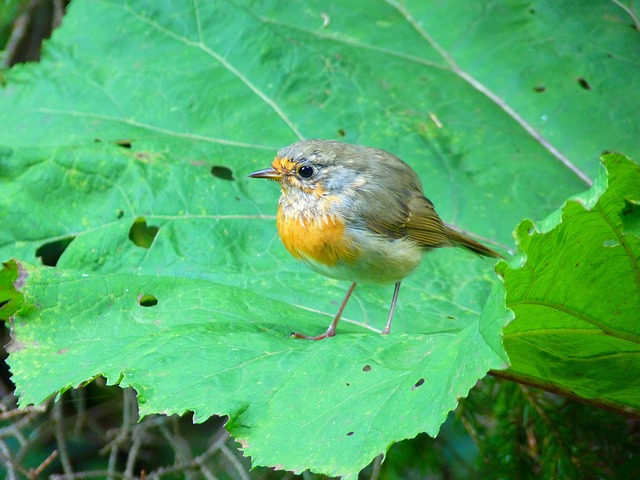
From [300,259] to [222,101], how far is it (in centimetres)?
122

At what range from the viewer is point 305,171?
3.83m

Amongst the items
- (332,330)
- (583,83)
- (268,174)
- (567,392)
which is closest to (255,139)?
(268,174)

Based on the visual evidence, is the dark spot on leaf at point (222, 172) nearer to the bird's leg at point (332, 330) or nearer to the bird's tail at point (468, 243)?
the bird's leg at point (332, 330)

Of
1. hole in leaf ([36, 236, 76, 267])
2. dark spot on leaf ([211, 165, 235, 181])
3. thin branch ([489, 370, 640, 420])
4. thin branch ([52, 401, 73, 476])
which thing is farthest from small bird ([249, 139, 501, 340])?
thin branch ([52, 401, 73, 476])

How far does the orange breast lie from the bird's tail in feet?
1.86

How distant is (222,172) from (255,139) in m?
0.29

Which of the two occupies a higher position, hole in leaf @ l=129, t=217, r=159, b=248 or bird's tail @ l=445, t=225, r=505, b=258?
hole in leaf @ l=129, t=217, r=159, b=248

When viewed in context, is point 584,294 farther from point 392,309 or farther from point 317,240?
point 317,240

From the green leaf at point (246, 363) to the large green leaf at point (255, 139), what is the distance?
1cm

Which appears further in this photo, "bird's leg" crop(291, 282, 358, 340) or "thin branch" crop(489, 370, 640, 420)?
"bird's leg" crop(291, 282, 358, 340)

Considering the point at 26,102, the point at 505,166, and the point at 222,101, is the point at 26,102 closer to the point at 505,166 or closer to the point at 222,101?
the point at 222,101

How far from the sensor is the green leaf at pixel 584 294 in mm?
2180

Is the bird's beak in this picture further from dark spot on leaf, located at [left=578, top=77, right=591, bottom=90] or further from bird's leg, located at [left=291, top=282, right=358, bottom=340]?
dark spot on leaf, located at [left=578, top=77, right=591, bottom=90]

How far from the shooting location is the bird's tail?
3.85m
